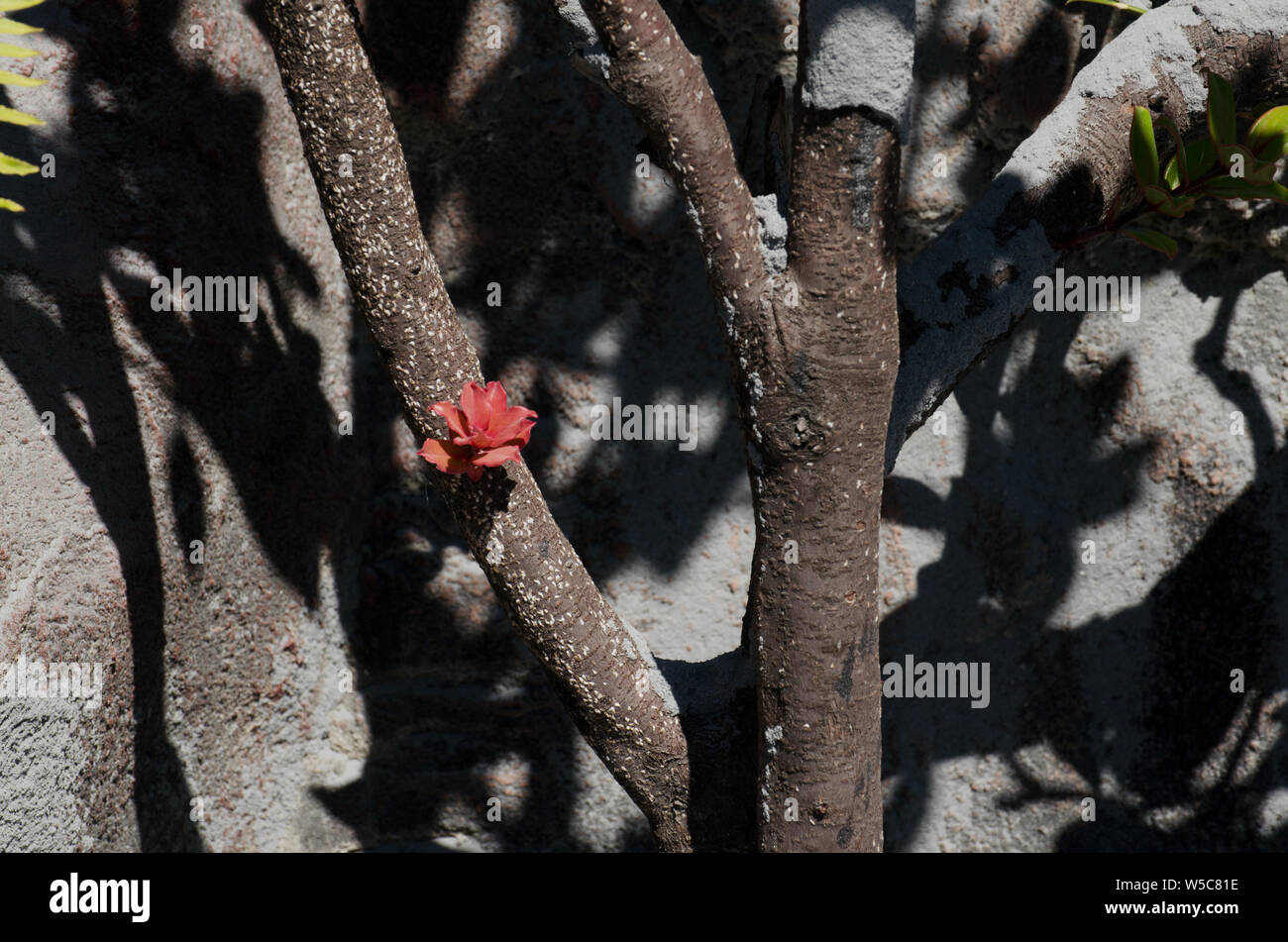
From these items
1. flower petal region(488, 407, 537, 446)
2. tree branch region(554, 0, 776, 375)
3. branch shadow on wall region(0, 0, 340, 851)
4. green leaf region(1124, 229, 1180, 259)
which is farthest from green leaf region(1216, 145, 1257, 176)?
branch shadow on wall region(0, 0, 340, 851)

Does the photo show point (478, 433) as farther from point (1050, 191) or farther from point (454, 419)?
point (1050, 191)

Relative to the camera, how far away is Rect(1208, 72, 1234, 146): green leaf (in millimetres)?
1797

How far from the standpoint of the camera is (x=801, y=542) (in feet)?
5.64

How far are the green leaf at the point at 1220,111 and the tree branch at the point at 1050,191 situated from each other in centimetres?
14

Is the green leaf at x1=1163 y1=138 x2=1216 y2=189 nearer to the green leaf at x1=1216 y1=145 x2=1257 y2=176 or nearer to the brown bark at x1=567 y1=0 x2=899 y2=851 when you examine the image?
the green leaf at x1=1216 y1=145 x2=1257 y2=176

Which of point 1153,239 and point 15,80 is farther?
point 1153,239

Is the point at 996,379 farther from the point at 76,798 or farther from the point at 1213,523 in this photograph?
the point at 76,798

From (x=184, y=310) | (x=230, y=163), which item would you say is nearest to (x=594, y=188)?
(x=230, y=163)

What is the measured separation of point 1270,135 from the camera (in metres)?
1.79

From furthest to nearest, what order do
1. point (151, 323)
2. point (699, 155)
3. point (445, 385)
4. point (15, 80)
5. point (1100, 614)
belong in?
point (1100, 614), point (151, 323), point (445, 385), point (699, 155), point (15, 80)

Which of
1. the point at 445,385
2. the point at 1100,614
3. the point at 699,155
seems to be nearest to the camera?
the point at 699,155

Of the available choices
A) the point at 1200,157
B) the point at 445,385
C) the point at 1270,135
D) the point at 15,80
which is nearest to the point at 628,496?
the point at 445,385

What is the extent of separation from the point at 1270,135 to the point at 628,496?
1808mm

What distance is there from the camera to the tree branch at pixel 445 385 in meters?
1.67
